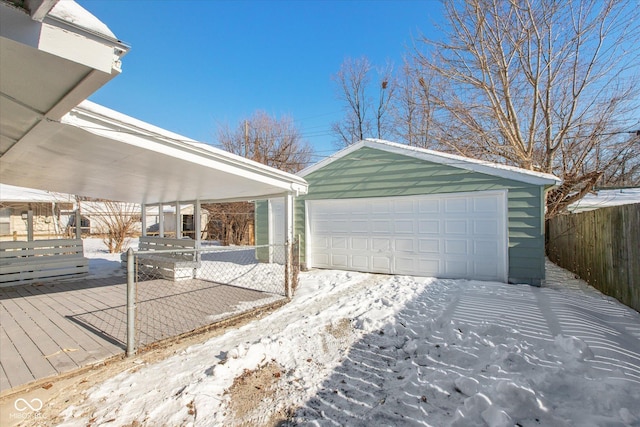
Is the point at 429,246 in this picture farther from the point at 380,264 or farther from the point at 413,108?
the point at 413,108

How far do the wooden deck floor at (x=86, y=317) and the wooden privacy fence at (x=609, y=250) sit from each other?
5489 millimetres

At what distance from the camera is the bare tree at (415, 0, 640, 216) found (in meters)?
8.34

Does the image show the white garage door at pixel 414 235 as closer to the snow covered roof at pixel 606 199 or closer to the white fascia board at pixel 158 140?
the white fascia board at pixel 158 140

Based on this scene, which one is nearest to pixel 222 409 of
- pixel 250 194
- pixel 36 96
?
pixel 36 96

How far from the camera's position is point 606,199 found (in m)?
12.1

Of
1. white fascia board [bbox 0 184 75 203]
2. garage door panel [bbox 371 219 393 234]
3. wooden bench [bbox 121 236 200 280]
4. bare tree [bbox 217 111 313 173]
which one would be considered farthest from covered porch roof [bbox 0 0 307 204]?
bare tree [bbox 217 111 313 173]

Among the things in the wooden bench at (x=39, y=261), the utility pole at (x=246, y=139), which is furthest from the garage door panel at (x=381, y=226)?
the utility pole at (x=246, y=139)

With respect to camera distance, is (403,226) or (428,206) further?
(403,226)

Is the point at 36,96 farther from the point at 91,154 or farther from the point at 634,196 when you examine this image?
the point at 634,196

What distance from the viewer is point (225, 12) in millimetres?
8305

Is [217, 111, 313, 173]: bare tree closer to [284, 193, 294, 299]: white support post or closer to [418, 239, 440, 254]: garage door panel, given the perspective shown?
[418, 239, 440, 254]: garage door panel

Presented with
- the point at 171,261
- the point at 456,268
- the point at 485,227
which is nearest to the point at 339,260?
the point at 456,268

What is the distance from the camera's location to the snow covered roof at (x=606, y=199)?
11591mm
